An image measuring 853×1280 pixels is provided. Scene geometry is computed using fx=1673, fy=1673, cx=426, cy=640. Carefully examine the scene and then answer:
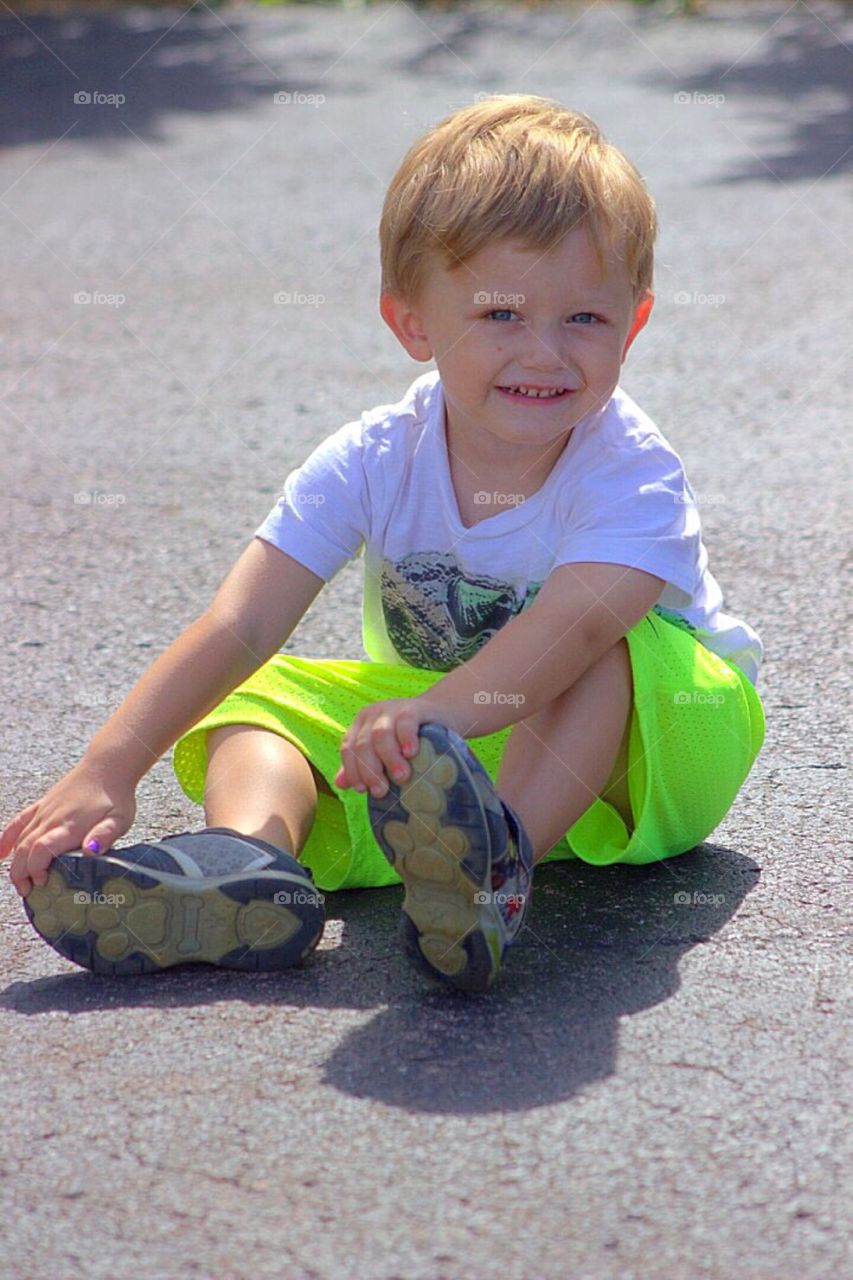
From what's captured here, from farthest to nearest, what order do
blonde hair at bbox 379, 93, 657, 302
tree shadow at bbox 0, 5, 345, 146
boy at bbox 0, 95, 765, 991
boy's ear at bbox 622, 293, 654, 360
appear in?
1. tree shadow at bbox 0, 5, 345, 146
2. boy's ear at bbox 622, 293, 654, 360
3. blonde hair at bbox 379, 93, 657, 302
4. boy at bbox 0, 95, 765, 991

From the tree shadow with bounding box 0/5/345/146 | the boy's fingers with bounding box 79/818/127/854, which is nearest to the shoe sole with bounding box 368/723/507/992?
the boy's fingers with bounding box 79/818/127/854

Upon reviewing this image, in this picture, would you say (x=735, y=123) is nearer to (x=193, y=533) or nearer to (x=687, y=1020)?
(x=193, y=533)

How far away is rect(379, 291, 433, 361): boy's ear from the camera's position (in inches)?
91.0

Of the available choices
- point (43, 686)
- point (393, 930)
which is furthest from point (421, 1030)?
point (43, 686)

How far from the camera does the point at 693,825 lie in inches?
90.3

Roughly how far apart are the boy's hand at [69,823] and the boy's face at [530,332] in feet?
2.30

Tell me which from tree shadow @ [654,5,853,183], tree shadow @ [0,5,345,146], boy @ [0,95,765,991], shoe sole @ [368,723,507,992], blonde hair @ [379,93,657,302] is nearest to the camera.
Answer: shoe sole @ [368,723,507,992]

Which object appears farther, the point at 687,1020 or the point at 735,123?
the point at 735,123

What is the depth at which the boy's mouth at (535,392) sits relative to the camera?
7.18ft

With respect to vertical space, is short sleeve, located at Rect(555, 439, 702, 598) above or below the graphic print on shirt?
above

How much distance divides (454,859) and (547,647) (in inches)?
13.3

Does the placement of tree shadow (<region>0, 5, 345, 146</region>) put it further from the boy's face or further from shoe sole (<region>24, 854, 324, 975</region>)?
shoe sole (<region>24, 854, 324, 975</region>)

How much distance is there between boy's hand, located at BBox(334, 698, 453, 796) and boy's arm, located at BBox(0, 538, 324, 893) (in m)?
0.35

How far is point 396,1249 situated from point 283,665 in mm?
1058
